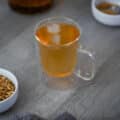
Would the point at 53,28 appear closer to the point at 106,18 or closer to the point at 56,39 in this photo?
the point at 56,39

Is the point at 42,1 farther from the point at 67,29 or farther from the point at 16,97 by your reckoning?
the point at 16,97

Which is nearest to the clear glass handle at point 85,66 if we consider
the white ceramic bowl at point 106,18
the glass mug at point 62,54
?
the glass mug at point 62,54

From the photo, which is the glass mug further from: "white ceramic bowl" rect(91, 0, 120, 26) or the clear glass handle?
"white ceramic bowl" rect(91, 0, 120, 26)

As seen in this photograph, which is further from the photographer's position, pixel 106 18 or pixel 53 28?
pixel 106 18

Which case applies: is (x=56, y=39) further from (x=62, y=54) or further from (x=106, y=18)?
(x=106, y=18)

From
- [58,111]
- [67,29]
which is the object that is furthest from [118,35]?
[58,111]

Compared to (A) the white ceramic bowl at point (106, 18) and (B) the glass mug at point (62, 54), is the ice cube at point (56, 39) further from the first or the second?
(A) the white ceramic bowl at point (106, 18)

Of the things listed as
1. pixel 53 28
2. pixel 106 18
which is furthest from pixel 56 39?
pixel 106 18
